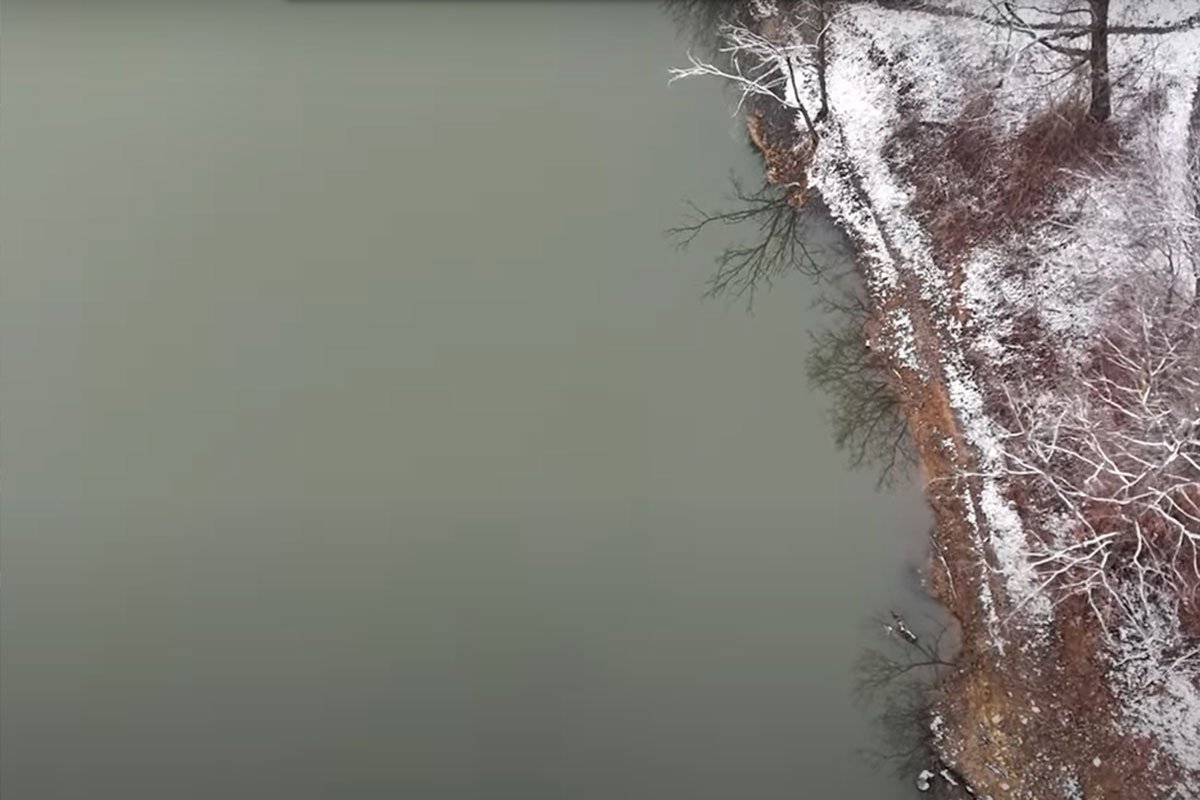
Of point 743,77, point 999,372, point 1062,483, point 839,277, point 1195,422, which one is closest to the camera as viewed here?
point 1195,422

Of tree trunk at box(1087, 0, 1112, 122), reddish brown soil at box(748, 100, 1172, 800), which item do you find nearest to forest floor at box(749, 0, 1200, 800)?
reddish brown soil at box(748, 100, 1172, 800)

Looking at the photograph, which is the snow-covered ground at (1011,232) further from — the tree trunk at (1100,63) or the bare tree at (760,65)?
the tree trunk at (1100,63)

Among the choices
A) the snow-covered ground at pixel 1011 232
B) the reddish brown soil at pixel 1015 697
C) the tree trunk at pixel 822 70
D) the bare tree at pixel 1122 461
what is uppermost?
the tree trunk at pixel 822 70

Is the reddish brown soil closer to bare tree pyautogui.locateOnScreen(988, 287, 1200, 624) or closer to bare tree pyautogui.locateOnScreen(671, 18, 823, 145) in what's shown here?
bare tree pyautogui.locateOnScreen(988, 287, 1200, 624)

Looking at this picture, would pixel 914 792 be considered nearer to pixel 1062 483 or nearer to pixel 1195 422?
pixel 1062 483

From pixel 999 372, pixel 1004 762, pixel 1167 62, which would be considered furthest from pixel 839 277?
pixel 1004 762

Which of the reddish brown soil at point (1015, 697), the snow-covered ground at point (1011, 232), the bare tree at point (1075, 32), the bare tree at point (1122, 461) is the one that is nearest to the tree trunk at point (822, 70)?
the snow-covered ground at point (1011, 232)

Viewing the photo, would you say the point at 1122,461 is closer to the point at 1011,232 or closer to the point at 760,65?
the point at 1011,232

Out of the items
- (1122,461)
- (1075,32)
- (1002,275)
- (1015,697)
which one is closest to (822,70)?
(1075,32)
